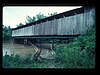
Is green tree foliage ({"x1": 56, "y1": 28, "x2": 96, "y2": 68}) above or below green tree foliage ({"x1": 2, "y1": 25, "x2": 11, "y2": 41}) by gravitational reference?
below

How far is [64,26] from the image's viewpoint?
7.22 ft

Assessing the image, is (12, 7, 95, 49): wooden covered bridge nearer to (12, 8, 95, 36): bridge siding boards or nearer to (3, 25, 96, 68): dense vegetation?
(12, 8, 95, 36): bridge siding boards

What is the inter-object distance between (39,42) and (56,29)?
348 mm

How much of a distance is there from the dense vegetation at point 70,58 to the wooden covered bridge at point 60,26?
0.13 metres

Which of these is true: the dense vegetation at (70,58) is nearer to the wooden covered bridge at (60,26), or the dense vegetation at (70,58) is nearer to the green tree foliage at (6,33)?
the wooden covered bridge at (60,26)

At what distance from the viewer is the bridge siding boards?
2.14 m

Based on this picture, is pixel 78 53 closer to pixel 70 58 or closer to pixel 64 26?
pixel 70 58

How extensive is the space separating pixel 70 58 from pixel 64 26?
0.52 m

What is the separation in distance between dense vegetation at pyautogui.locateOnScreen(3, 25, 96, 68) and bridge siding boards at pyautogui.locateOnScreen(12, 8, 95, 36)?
0.43 ft

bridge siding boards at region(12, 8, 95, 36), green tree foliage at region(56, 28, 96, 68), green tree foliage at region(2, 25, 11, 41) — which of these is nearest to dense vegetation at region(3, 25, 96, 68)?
green tree foliage at region(56, 28, 96, 68)

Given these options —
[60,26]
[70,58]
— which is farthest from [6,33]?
[70,58]

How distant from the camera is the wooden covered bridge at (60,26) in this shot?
2143mm

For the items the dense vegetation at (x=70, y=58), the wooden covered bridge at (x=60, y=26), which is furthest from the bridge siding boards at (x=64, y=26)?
the dense vegetation at (x=70, y=58)
